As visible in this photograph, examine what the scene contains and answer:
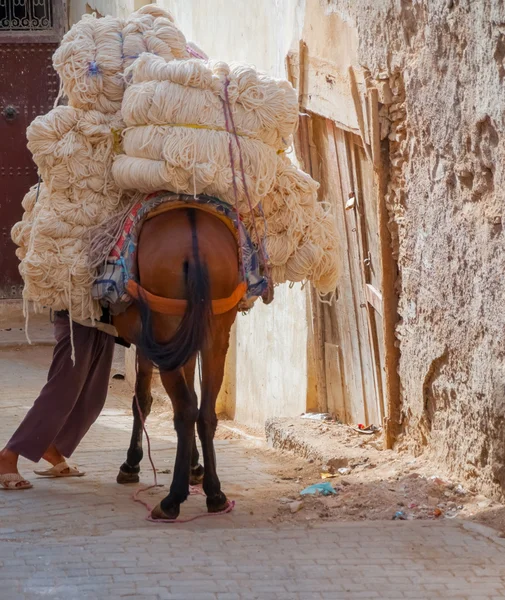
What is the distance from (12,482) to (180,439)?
114 cm

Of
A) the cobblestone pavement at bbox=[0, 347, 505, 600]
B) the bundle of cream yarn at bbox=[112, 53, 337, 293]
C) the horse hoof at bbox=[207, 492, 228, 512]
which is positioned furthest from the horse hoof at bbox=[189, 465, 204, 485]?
the bundle of cream yarn at bbox=[112, 53, 337, 293]

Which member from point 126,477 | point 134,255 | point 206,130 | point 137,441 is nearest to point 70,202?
point 134,255

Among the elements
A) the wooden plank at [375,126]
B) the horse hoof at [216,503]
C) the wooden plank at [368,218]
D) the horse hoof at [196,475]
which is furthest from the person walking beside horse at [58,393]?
the wooden plank at [375,126]

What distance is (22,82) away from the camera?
42.2ft

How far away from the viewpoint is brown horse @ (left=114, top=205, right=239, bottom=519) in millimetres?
4652

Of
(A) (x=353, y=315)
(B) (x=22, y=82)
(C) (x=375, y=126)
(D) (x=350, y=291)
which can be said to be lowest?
(A) (x=353, y=315)

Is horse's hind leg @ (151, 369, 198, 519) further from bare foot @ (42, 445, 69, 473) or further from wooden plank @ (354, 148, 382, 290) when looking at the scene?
wooden plank @ (354, 148, 382, 290)

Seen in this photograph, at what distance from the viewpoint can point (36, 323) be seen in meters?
12.9

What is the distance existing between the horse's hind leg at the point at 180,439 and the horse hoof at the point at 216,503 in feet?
0.68

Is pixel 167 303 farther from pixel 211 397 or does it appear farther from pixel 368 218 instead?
pixel 368 218

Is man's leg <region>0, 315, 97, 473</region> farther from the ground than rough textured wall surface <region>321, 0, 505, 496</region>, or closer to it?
closer to it

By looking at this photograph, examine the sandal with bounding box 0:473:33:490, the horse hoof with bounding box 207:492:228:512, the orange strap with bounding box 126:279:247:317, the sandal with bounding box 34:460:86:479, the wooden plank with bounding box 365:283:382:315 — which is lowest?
the sandal with bounding box 34:460:86:479

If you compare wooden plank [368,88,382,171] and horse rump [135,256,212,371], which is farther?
wooden plank [368,88,382,171]

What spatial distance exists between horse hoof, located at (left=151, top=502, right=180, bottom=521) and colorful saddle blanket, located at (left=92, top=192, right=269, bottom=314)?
93 centimetres
